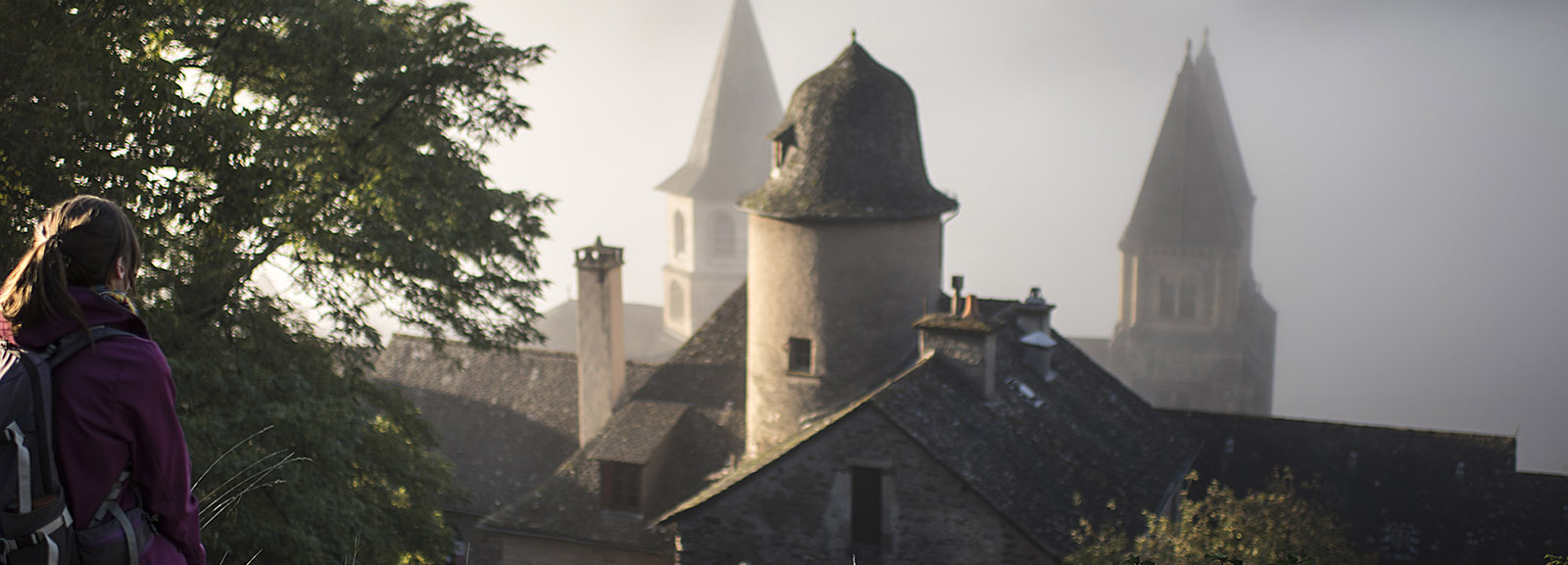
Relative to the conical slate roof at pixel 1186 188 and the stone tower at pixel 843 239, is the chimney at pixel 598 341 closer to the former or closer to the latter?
the stone tower at pixel 843 239

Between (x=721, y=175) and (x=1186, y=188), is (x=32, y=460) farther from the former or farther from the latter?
(x=1186, y=188)

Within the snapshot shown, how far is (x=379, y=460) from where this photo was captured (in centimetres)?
1346

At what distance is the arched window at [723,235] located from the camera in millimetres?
55531

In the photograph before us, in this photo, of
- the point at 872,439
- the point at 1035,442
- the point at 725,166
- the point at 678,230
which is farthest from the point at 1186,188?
the point at 872,439

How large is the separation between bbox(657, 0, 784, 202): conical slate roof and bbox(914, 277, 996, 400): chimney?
36339 millimetres

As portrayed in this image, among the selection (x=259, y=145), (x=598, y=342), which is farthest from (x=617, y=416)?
(x=259, y=145)

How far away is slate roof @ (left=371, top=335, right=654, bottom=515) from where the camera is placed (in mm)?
24172

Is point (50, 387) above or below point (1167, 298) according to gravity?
above

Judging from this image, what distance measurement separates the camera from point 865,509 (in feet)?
50.1

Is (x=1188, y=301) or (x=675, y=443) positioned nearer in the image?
(x=675, y=443)

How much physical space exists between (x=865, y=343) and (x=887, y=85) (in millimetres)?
4129

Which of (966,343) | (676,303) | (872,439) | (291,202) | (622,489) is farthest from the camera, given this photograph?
(676,303)

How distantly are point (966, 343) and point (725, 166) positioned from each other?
125 feet

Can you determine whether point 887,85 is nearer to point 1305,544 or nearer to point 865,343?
point 865,343
